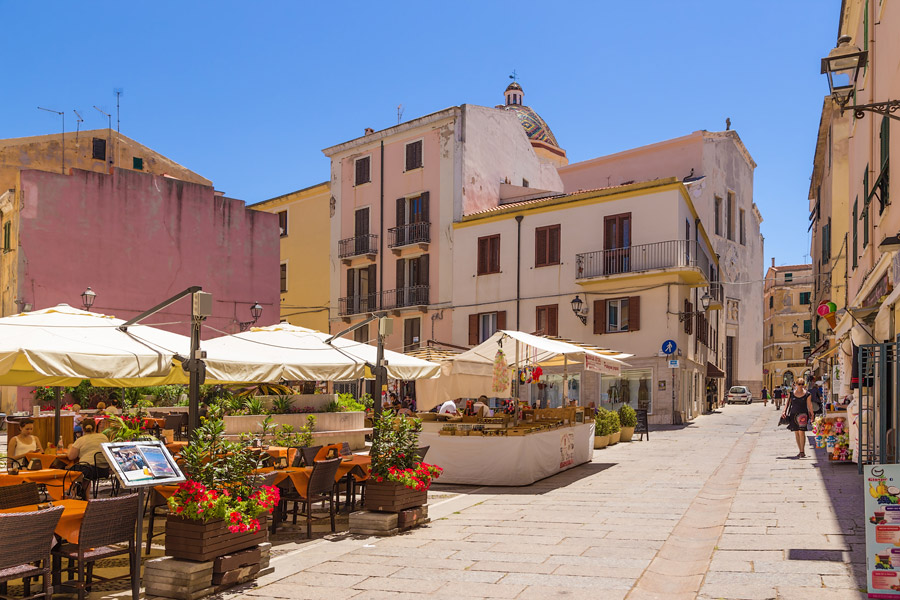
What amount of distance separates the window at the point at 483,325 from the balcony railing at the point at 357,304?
5.44 m

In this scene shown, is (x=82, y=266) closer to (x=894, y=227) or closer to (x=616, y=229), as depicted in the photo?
(x=616, y=229)

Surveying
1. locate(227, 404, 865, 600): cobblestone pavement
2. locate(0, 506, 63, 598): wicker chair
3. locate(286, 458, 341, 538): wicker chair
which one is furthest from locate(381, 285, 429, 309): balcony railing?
locate(0, 506, 63, 598): wicker chair

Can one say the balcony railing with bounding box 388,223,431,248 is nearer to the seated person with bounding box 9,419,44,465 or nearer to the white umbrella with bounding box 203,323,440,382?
the white umbrella with bounding box 203,323,440,382

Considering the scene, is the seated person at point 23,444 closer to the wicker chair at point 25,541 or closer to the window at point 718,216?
the wicker chair at point 25,541

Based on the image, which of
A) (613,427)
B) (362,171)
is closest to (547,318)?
(613,427)

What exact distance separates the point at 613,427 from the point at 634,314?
8062mm

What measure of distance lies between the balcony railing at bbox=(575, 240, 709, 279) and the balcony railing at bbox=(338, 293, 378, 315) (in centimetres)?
1023

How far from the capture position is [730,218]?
42.7 m

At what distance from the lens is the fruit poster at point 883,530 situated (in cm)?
572

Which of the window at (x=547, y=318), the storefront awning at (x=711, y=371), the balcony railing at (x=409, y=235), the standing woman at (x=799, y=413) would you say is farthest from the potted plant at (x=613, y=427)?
the storefront awning at (x=711, y=371)

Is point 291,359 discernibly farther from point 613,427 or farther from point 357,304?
point 357,304

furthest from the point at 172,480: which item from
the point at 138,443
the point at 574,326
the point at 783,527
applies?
the point at 574,326

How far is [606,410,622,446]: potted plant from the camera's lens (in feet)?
65.9

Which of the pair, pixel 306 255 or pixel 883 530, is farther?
pixel 306 255
